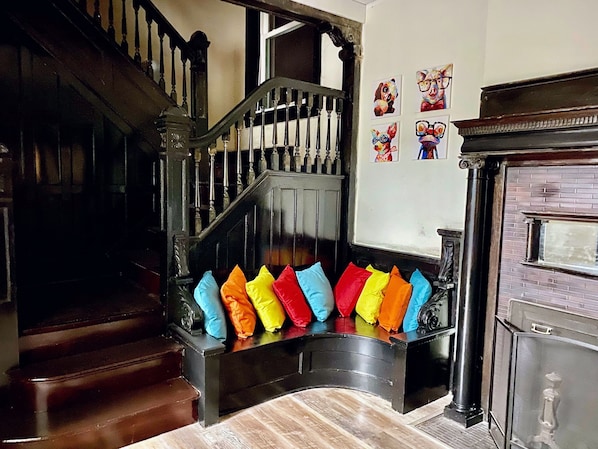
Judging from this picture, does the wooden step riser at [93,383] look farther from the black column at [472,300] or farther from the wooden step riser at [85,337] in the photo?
the black column at [472,300]

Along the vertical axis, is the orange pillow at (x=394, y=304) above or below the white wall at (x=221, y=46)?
below

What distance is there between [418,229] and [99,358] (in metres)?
2.31

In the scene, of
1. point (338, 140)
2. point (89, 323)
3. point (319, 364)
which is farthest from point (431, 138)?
point (89, 323)

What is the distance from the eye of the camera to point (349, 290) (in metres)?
3.45


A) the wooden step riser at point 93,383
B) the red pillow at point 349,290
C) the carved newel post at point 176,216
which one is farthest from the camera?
the red pillow at point 349,290

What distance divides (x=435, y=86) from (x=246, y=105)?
4.42 ft

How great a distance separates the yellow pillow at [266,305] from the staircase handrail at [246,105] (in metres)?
1.02

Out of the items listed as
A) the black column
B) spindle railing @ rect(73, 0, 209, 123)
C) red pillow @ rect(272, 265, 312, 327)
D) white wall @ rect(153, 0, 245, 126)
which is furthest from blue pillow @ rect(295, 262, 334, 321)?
white wall @ rect(153, 0, 245, 126)

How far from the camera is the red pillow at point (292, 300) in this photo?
319cm

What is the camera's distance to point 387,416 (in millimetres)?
2801

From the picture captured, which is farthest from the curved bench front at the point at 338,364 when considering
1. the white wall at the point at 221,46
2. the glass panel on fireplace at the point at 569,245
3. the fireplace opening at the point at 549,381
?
the white wall at the point at 221,46

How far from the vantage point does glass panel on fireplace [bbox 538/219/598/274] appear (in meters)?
2.20

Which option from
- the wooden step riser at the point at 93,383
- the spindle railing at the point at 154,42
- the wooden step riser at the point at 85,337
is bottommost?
the wooden step riser at the point at 93,383

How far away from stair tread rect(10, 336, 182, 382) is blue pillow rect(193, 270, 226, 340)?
0.79 ft
